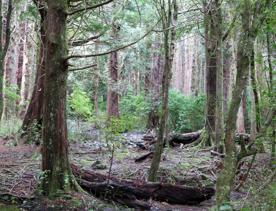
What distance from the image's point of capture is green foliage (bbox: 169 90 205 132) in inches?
725

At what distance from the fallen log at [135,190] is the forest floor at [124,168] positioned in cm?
19

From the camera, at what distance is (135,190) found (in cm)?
765

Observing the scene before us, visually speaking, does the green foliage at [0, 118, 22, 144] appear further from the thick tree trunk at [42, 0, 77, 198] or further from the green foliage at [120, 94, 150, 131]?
the thick tree trunk at [42, 0, 77, 198]

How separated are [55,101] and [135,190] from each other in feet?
7.30

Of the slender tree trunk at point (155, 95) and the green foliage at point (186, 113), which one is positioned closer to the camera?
the green foliage at point (186, 113)

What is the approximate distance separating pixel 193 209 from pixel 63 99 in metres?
3.17

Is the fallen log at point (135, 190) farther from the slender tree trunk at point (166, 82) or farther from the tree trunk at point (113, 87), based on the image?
the tree trunk at point (113, 87)

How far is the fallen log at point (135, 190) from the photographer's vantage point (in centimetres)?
761

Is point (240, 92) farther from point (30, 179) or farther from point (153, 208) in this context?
point (30, 179)

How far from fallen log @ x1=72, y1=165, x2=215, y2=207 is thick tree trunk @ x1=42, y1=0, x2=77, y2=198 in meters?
0.75

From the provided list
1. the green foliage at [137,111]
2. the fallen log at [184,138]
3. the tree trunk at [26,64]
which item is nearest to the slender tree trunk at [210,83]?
the fallen log at [184,138]

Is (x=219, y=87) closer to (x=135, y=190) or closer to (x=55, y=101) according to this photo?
(x=135, y=190)

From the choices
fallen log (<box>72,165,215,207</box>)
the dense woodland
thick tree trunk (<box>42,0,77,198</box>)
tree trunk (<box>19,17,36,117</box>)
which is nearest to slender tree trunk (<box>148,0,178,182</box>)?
the dense woodland

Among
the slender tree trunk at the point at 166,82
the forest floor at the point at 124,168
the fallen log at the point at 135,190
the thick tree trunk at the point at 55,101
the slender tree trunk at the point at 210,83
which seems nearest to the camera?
the thick tree trunk at the point at 55,101
